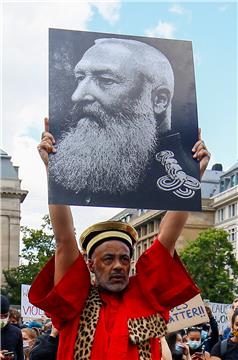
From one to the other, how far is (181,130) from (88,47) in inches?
26.0

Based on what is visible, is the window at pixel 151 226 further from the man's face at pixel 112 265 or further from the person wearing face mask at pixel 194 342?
the man's face at pixel 112 265

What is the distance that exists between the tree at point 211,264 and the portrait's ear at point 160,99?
52.5 m

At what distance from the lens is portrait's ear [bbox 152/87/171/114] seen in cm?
429

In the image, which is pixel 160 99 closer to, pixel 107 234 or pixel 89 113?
pixel 89 113

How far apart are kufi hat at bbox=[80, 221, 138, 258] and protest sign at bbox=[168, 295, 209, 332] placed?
3303 millimetres

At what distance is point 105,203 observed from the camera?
397cm

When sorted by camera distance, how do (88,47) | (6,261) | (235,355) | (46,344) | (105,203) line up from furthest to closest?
(6,261)
(235,355)
(46,344)
(88,47)
(105,203)

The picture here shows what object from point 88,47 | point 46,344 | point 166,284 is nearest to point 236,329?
point 46,344

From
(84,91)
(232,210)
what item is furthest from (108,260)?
(232,210)

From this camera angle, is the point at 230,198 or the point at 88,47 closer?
the point at 88,47

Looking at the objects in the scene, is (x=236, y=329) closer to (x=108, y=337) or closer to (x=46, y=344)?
(x=46, y=344)

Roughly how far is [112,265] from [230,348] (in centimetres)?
372

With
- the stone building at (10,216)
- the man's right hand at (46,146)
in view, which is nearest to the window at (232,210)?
the stone building at (10,216)

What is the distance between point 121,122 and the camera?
4160 mm
